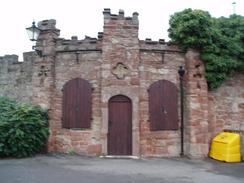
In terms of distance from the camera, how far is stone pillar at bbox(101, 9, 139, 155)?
1286cm

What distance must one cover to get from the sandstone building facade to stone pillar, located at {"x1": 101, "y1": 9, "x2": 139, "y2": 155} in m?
0.04

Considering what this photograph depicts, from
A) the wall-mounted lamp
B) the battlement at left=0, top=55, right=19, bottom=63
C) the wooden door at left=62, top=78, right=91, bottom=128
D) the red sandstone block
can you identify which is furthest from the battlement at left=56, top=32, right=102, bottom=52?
the red sandstone block

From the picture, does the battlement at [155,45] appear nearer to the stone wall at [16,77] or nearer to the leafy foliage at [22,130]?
the leafy foliage at [22,130]

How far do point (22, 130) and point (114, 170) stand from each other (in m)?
4.02

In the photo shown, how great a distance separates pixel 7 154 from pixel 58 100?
8.70 ft

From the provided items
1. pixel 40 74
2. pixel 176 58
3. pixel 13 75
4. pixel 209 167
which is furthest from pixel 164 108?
pixel 13 75

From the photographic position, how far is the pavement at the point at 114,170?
8688 mm

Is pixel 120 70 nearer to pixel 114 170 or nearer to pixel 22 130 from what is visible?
pixel 22 130

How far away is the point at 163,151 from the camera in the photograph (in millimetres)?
12961

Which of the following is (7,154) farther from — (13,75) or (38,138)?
(13,75)

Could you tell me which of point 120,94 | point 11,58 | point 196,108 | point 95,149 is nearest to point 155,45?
point 120,94

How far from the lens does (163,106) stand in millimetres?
13055

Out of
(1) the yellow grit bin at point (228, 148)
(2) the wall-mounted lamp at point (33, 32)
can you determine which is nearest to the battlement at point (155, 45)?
(1) the yellow grit bin at point (228, 148)

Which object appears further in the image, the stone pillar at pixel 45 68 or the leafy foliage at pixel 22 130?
the stone pillar at pixel 45 68
